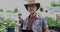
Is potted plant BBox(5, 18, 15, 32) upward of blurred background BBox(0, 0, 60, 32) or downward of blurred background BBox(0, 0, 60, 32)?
downward

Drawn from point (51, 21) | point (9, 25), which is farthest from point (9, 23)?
point (51, 21)

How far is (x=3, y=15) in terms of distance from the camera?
183cm

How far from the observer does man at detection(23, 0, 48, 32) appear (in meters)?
1.76

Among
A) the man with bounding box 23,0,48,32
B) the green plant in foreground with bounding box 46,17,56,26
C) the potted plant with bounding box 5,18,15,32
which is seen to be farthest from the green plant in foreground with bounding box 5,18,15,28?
the green plant in foreground with bounding box 46,17,56,26

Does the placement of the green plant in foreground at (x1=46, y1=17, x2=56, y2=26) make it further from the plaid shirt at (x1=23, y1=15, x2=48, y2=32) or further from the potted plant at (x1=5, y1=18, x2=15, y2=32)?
the potted plant at (x1=5, y1=18, x2=15, y2=32)

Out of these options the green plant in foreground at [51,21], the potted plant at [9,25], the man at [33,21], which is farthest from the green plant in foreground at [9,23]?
the green plant in foreground at [51,21]

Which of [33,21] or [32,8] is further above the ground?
[32,8]

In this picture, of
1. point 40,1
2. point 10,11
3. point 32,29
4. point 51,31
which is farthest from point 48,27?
point 10,11

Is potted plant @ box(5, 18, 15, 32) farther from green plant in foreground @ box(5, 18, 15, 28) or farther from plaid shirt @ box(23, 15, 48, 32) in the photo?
plaid shirt @ box(23, 15, 48, 32)

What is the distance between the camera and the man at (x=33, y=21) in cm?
176

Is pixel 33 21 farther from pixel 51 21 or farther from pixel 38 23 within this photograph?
pixel 51 21

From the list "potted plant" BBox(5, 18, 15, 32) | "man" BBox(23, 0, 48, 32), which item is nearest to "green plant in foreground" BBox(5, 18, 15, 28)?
"potted plant" BBox(5, 18, 15, 32)

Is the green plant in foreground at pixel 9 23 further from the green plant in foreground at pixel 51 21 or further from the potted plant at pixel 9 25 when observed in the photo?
the green plant in foreground at pixel 51 21

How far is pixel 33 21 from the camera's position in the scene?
1778 millimetres
